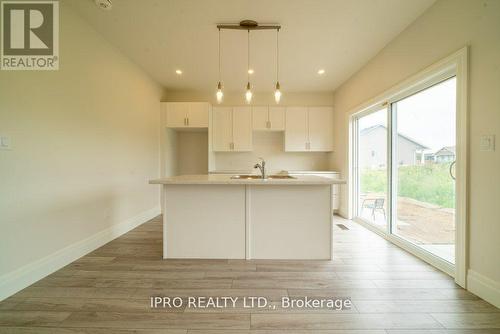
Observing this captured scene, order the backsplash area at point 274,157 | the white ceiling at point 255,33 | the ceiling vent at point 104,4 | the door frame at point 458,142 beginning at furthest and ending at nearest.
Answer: the backsplash area at point 274,157 → the white ceiling at point 255,33 → the ceiling vent at point 104,4 → the door frame at point 458,142

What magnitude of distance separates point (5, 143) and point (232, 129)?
140 inches

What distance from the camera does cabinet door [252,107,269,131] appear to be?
193 inches

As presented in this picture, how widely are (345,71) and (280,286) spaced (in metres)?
3.69

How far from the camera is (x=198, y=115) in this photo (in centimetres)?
462

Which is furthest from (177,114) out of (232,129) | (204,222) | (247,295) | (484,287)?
(484,287)

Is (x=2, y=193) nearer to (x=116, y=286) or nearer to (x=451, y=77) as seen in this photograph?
(x=116, y=286)

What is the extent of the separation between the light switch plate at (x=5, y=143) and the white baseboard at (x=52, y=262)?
1.05m

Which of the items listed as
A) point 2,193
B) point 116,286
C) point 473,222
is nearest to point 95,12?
point 2,193

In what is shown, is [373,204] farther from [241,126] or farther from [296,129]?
[241,126]

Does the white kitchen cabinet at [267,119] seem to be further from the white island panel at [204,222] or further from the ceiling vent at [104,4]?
the ceiling vent at [104,4]

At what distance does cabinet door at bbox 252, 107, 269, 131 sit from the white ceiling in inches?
37.4

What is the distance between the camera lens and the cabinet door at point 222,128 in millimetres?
4879

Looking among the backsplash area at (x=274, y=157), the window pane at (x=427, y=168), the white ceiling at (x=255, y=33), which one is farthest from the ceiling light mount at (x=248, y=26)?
the backsplash area at (x=274, y=157)

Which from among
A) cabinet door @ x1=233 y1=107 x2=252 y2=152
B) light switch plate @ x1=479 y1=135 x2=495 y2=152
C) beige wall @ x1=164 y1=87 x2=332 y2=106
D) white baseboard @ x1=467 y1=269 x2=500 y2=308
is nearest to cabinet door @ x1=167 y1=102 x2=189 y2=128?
beige wall @ x1=164 y1=87 x2=332 y2=106
